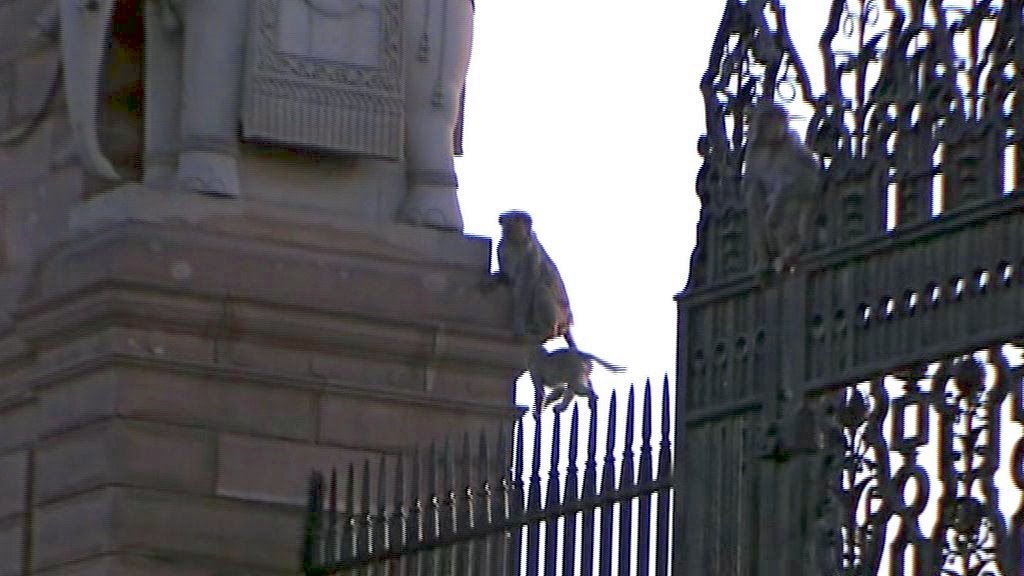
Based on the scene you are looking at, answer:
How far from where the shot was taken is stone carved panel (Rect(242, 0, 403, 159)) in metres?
14.5

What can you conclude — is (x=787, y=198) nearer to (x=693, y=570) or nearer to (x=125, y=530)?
(x=693, y=570)

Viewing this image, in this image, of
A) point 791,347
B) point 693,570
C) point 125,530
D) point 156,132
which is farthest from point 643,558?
point 156,132

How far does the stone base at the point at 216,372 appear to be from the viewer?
1380 centimetres

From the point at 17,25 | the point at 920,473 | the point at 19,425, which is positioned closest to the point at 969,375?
the point at 920,473

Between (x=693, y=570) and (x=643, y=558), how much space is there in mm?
356

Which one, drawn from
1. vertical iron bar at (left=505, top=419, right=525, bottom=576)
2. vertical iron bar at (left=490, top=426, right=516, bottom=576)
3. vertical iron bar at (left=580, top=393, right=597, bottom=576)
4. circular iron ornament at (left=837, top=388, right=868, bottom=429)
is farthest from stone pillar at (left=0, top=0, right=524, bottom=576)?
circular iron ornament at (left=837, top=388, right=868, bottom=429)

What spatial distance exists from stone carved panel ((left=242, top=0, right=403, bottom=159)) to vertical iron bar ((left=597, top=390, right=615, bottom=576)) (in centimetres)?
326

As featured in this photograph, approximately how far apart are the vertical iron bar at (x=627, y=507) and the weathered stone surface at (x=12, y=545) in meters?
3.78

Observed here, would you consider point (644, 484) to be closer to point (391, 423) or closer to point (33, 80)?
point (391, 423)

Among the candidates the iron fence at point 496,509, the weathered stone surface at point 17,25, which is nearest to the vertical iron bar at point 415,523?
the iron fence at point 496,509

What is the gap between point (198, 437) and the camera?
13.9 metres

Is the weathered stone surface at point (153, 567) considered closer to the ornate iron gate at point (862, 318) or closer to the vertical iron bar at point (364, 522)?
the vertical iron bar at point (364, 522)

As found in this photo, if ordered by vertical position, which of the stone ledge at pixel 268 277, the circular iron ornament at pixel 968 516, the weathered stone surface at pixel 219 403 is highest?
the stone ledge at pixel 268 277

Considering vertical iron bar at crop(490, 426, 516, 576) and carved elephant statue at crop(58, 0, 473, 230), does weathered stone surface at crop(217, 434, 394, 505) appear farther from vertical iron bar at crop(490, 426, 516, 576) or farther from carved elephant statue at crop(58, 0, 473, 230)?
vertical iron bar at crop(490, 426, 516, 576)
